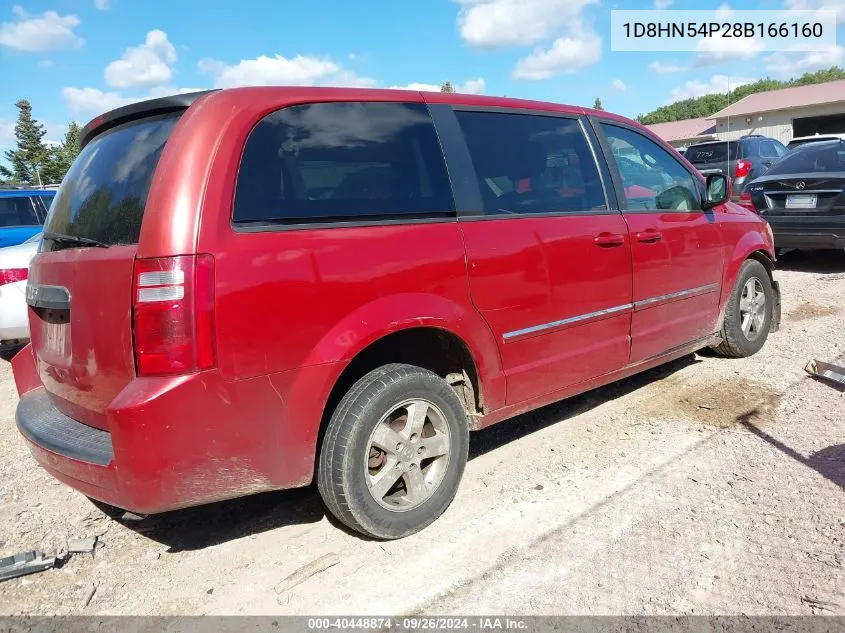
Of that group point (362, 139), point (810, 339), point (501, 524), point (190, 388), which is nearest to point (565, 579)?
point (501, 524)

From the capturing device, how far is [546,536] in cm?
278

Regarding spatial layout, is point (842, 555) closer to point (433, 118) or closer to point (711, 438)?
point (711, 438)

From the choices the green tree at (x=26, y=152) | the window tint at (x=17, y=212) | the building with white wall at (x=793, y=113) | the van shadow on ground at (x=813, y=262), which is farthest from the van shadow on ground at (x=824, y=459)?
the green tree at (x=26, y=152)

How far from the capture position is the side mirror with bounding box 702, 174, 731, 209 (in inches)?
177

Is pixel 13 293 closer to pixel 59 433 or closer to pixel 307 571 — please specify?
pixel 59 433

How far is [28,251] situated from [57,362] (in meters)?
3.60

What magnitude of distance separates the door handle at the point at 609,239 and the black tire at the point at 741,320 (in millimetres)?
1632

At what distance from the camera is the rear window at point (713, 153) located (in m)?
13.9

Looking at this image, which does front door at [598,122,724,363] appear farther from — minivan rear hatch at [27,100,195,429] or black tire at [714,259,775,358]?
minivan rear hatch at [27,100,195,429]

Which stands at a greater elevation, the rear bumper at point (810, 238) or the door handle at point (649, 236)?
the door handle at point (649, 236)

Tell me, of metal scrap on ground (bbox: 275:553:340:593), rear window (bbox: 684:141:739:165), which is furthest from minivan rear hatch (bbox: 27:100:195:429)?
rear window (bbox: 684:141:739:165)

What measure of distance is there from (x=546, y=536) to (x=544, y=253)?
53.7 inches

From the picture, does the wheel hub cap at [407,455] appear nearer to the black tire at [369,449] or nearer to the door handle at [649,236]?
the black tire at [369,449]

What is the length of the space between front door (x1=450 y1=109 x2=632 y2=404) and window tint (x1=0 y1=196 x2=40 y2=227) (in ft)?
25.0
